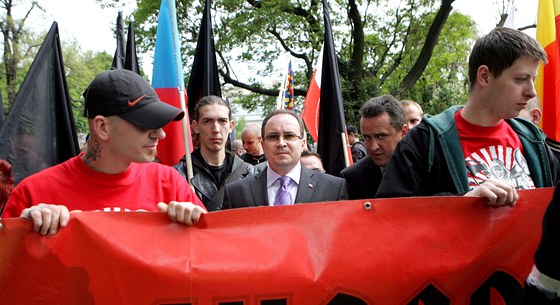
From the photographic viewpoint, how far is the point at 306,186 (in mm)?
3854

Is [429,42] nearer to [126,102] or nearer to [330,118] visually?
[330,118]

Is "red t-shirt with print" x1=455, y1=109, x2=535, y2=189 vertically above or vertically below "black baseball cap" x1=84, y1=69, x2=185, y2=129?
below

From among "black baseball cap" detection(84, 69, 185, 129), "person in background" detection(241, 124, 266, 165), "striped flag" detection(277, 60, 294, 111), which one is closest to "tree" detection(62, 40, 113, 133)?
"striped flag" detection(277, 60, 294, 111)

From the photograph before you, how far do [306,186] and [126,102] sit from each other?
4.90 ft

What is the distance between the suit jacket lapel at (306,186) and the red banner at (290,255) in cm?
117

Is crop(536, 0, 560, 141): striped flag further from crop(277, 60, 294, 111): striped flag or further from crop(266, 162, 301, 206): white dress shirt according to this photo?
crop(277, 60, 294, 111): striped flag

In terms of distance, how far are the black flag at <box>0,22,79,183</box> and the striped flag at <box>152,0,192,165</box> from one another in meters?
1.11

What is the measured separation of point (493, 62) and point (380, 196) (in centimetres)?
79

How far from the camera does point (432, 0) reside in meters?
21.1

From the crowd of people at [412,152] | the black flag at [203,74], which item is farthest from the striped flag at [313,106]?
the crowd of people at [412,152]

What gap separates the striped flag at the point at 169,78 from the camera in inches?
221

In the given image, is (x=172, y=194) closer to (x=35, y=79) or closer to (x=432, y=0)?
(x=35, y=79)

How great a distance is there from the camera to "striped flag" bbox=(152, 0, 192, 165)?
18.4 ft

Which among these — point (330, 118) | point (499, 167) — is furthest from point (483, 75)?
point (330, 118)
